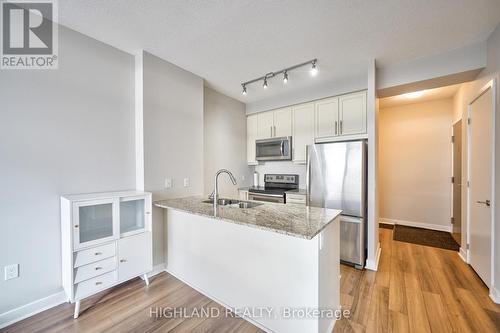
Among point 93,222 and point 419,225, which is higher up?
point 93,222

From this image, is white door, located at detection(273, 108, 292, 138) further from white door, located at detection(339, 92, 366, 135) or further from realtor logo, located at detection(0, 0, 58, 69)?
realtor logo, located at detection(0, 0, 58, 69)

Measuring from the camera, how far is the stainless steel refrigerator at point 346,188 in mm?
2609

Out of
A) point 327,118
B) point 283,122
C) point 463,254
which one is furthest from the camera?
point 283,122

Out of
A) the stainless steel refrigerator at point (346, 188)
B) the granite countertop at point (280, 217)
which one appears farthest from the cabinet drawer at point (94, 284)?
the stainless steel refrigerator at point (346, 188)

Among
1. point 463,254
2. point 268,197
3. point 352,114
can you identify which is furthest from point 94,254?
point 463,254

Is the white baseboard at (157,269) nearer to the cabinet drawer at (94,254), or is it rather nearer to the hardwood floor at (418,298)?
the cabinet drawer at (94,254)

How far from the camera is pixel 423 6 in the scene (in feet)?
5.45

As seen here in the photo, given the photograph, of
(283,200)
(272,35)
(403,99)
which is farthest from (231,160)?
(403,99)

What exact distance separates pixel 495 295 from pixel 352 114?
95.3 inches

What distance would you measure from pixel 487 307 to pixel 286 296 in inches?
79.6

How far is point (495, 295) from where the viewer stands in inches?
76.0

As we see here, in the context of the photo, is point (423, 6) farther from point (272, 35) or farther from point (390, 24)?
point (272, 35)

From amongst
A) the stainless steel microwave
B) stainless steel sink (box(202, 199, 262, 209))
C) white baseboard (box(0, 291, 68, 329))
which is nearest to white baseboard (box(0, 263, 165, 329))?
white baseboard (box(0, 291, 68, 329))

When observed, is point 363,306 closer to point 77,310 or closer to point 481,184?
point 481,184
